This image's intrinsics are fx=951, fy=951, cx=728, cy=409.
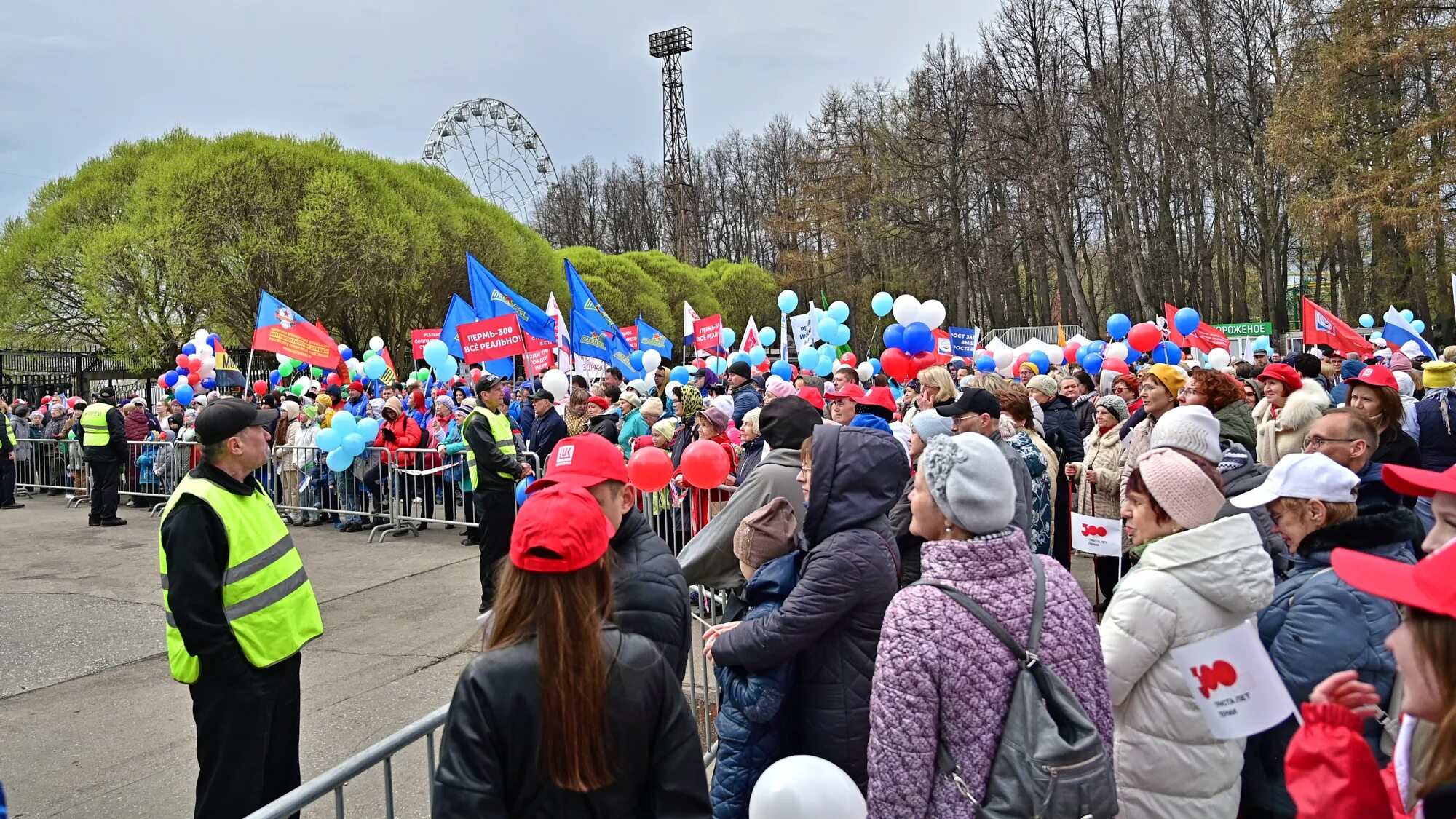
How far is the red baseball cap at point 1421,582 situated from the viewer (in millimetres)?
1440

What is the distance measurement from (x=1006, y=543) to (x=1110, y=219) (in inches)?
1810

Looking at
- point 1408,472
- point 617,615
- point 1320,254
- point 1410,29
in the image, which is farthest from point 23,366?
point 1320,254

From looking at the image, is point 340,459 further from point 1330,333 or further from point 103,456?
point 1330,333

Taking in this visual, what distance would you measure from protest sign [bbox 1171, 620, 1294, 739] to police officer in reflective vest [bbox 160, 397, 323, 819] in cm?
330

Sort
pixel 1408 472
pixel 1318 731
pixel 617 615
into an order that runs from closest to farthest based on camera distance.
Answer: pixel 1318 731, pixel 1408 472, pixel 617 615

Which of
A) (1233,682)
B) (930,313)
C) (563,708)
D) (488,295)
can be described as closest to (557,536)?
(563,708)

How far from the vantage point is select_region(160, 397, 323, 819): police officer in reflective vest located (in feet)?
11.9

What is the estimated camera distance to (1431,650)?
1465 millimetres

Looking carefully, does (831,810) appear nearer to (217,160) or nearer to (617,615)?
(617,615)

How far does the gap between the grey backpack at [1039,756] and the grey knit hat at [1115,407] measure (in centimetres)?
550

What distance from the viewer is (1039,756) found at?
85.9 inches

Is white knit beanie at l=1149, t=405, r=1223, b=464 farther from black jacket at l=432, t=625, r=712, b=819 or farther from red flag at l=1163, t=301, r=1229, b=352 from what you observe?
red flag at l=1163, t=301, r=1229, b=352

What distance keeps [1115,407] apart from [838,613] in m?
5.25

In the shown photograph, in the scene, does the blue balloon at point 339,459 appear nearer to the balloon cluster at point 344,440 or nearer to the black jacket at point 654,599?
the balloon cluster at point 344,440
